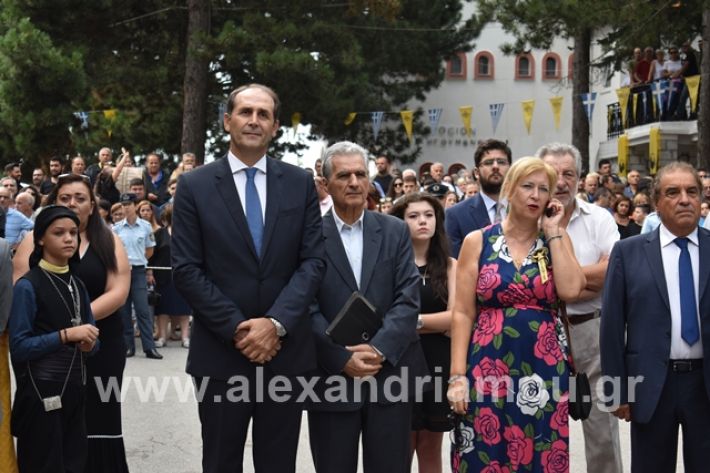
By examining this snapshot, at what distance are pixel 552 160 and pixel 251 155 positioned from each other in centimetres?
205

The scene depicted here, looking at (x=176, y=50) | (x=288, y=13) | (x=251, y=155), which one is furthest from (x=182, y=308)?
(x=176, y=50)

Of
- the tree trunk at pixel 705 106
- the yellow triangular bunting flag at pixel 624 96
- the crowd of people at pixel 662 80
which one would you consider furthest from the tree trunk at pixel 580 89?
the tree trunk at pixel 705 106

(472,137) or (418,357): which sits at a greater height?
(472,137)

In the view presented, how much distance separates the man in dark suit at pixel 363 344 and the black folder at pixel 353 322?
78 millimetres

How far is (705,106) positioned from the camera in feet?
78.0

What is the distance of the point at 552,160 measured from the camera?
652 cm

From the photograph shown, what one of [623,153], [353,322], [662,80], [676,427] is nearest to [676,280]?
[676,427]

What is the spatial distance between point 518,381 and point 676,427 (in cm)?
87

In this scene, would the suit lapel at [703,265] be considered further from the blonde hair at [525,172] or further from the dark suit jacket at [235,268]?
the dark suit jacket at [235,268]

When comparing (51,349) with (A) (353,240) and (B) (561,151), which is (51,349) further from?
(B) (561,151)

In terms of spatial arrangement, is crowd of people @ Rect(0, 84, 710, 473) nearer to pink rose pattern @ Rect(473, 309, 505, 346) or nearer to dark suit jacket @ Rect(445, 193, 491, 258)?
pink rose pattern @ Rect(473, 309, 505, 346)

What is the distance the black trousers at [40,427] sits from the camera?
5949mm

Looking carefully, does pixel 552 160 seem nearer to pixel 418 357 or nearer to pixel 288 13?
pixel 418 357

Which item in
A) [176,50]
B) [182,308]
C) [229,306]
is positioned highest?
[176,50]
